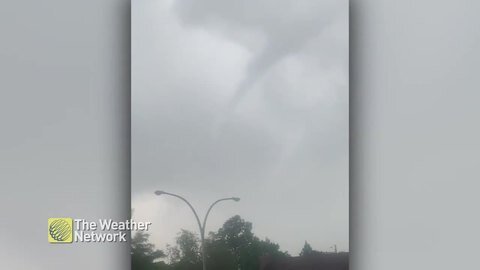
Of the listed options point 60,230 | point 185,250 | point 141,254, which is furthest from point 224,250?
point 60,230

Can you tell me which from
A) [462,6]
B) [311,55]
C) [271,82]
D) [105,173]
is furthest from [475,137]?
[105,173]

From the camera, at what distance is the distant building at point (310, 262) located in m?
2.78

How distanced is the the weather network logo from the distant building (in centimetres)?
121

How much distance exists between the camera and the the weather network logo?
274 centimetres

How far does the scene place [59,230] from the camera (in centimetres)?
275

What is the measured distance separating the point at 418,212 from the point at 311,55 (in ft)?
3.91

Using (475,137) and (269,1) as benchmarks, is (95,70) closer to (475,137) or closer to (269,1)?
(269,1)

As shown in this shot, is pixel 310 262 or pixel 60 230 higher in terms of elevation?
pixel 60 230

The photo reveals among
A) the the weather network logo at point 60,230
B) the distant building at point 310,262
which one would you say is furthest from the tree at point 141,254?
the distant building at point 310,262

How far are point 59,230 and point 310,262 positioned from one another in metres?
1.58

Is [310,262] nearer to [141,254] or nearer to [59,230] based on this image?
[141,254]

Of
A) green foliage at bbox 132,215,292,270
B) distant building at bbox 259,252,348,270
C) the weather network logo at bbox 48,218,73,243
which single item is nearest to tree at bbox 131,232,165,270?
green foliage at bbox 132,215,292,270

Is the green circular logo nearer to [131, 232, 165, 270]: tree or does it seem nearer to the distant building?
[131, 232, 165, 270]: tree

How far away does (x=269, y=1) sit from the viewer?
284 centimetres
